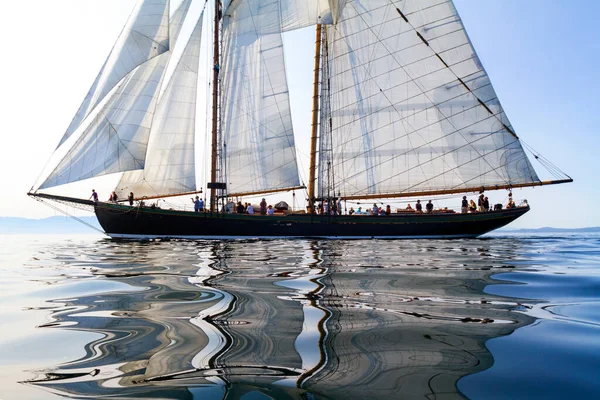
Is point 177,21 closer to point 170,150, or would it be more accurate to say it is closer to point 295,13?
point 295,13

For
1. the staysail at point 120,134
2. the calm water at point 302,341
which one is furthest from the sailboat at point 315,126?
the calm water at point 302,341

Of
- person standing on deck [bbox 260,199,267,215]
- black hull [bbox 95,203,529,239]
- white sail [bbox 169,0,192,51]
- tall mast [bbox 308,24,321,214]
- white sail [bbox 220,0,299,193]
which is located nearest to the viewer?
black hull [bbox 95,203,529,239]

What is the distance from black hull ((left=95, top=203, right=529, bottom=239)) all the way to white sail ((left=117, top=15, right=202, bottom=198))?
2.31m

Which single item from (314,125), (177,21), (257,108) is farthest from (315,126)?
(177,21)

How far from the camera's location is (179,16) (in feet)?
103

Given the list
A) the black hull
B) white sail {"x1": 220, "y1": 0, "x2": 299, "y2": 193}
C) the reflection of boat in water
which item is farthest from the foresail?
the reflection of boat in water

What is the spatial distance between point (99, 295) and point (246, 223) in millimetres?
23602

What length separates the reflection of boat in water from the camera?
2068 mm

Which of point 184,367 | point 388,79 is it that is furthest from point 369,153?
point 184,367

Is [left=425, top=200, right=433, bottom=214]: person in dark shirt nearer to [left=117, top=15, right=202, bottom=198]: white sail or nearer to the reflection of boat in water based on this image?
[left=117, top=15, right=202, bottom=198]: white sail

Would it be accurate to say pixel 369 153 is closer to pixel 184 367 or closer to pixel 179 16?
pixel 179 16

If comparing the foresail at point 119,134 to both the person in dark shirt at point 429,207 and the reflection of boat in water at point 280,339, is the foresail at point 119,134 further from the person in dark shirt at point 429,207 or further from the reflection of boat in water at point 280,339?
the reflection of boat in water at point 280,339

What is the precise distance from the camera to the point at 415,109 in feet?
92.9

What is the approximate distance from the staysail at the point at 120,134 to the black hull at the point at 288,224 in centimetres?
338
